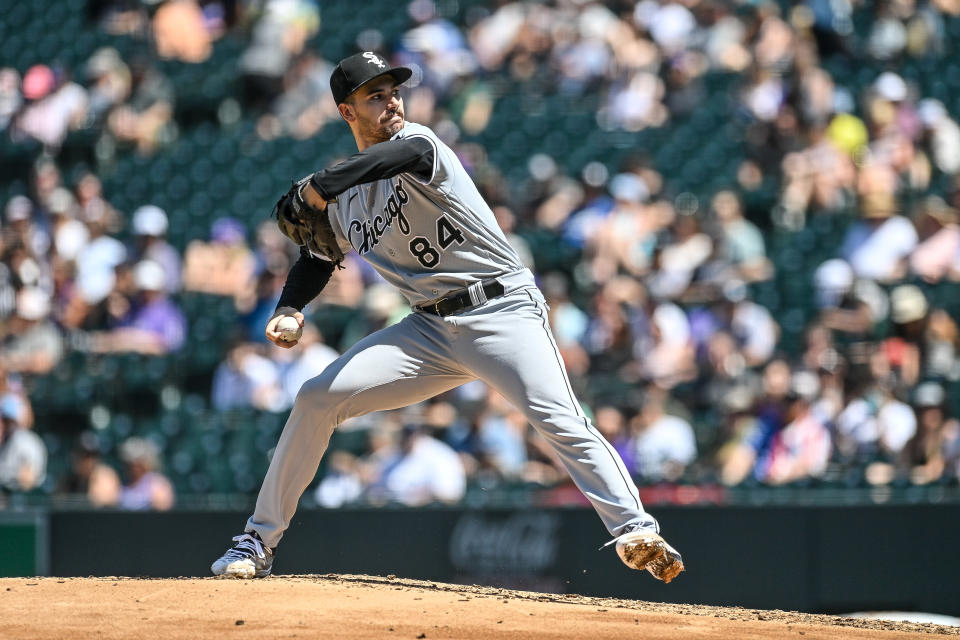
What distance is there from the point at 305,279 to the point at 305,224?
0.31 meters

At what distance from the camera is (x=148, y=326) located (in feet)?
31.8

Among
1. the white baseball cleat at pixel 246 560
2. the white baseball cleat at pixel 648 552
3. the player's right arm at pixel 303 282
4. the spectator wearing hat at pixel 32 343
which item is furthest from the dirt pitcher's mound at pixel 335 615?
the spectator wearing hat at pixel 32 343

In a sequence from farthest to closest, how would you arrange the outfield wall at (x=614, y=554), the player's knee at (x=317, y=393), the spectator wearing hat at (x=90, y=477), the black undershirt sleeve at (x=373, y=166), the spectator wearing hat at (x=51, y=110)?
the spectator wearing hat at (x=51, y=110) → the spectator wearing hat at (x=90, y=477) → the outfield wall at (x=614, y=554) → the player's knee at (x=317, y=393) → the black undershirt sleeve at (x=373, y=166)

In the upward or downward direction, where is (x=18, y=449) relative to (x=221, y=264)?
downward

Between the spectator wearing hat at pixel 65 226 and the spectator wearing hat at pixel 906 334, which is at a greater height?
the spectator wearing hat at pixel 65 226

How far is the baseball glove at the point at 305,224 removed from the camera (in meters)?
4.48

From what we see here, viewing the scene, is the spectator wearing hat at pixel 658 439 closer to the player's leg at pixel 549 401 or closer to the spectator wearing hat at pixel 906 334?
the spectator wearing hat at pixel 906 334

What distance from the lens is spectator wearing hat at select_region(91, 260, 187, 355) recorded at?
9.62 metres

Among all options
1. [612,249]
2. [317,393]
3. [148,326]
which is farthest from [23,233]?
[317,393]

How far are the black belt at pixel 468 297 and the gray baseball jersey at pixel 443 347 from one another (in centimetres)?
1

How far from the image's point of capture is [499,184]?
33.8 feet

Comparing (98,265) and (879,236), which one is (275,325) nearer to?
(879,236)

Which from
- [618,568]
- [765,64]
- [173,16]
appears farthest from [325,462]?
[173,16]

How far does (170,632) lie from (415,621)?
0.75 meters
